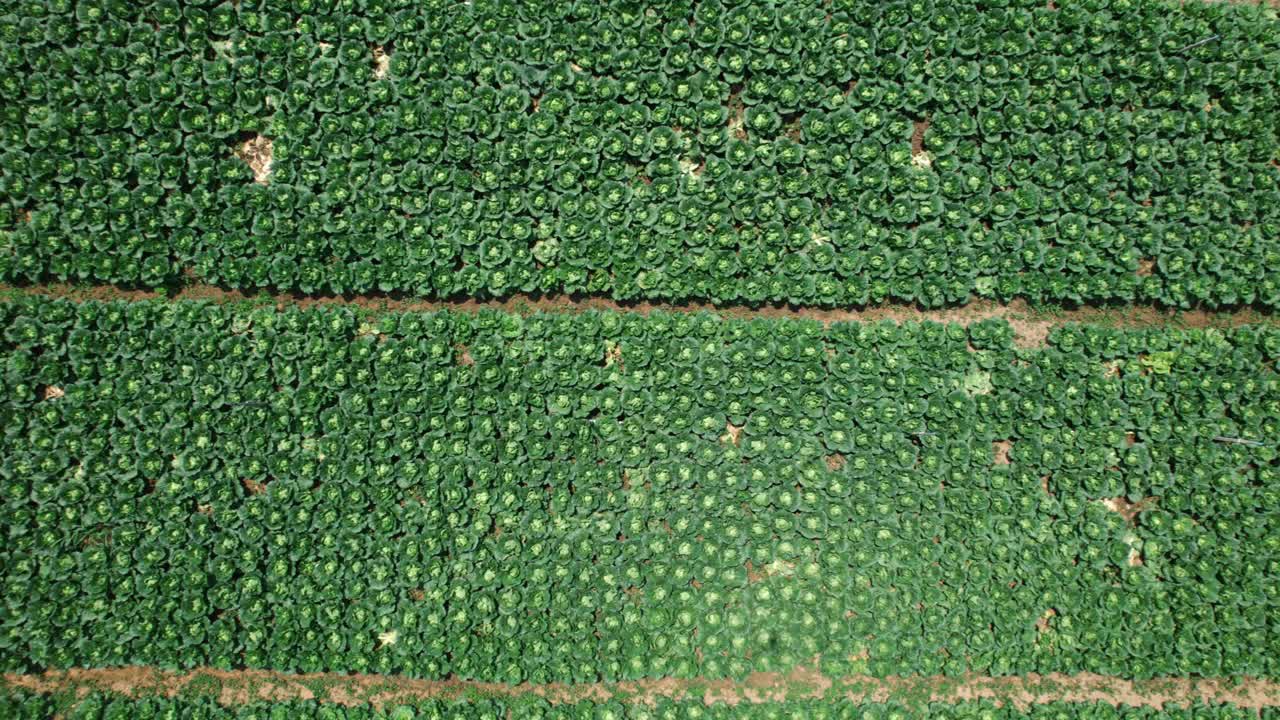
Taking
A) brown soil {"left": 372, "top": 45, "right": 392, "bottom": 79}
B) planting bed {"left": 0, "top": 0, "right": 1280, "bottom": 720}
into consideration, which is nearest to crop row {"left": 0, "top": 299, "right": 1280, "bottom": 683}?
planting bed {"left": 0, "top": 0, "right": 1280, "bottom": 720}

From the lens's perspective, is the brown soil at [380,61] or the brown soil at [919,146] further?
the brown soil at [919,146]

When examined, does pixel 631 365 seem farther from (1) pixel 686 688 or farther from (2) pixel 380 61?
(2) pixel 380 61

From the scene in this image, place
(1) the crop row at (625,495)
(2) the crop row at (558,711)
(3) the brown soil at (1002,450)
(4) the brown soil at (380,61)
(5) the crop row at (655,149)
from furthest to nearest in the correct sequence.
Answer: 1. (3) the brown soil at (1002,450)
2. (4) the brown soil at (380,61)
3. (5) the crop row at (655,149)
4. (1) the crop row at (625,495)
5. (2) the crop row at (558,711)

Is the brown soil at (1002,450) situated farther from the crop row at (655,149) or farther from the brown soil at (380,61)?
the brown soil at (380,61)

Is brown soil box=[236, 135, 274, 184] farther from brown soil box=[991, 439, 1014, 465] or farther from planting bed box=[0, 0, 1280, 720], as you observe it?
brown soil box=[991, 439, 1014, 465]

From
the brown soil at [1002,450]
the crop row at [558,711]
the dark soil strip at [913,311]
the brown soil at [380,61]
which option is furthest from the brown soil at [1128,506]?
the brown soil at [380,61]

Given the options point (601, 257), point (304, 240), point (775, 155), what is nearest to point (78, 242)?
point (304, 240)

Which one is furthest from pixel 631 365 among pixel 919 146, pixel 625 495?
pixel 919 146
